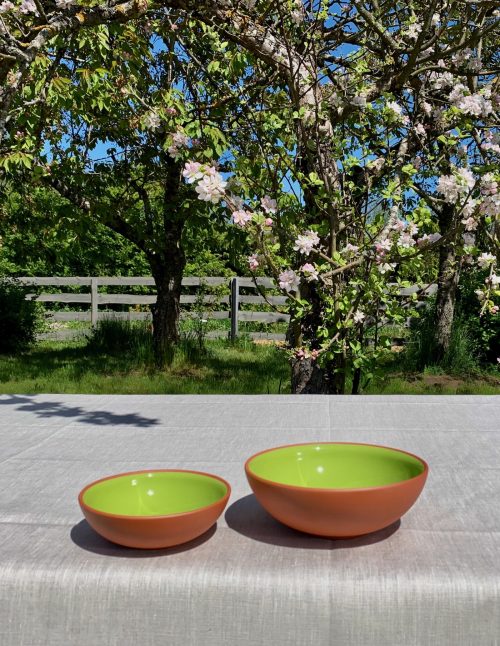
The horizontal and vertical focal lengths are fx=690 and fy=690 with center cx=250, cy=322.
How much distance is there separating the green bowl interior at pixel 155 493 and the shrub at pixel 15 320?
7788mm

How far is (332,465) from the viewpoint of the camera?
133cm

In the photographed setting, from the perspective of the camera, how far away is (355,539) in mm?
1126

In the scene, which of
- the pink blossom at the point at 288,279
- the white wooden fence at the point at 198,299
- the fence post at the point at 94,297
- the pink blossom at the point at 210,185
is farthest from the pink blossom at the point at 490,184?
the fence post at the point at 94,297

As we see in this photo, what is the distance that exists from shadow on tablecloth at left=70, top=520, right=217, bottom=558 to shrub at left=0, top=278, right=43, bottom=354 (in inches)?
307

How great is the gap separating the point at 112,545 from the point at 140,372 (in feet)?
19.7

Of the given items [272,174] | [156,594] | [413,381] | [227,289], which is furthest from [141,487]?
[227,289]

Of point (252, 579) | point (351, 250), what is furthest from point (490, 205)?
point (252, 579)

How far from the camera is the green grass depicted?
6199mm

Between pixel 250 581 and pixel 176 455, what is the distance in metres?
0.74

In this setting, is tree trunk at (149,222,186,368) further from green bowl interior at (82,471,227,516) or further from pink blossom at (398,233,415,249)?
green bowl interior at (82,471,227,516)

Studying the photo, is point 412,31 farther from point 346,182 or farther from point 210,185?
point 210,185

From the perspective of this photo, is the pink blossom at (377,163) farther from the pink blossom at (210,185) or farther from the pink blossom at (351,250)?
the pink blossom at (210,185)

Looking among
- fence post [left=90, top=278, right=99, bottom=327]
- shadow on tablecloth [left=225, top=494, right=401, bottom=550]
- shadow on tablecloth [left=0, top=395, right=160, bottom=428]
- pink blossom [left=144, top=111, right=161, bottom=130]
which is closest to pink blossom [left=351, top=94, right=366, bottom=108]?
pink blossom [left=144, top=111, right=161, bottom=130]

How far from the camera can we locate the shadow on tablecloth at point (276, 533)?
111 cm
